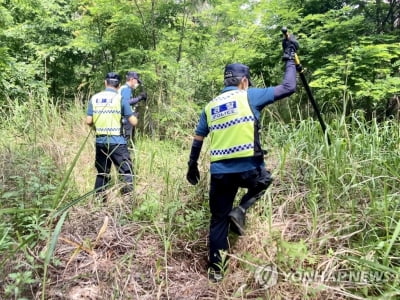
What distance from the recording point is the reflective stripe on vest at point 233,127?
274 centimetres

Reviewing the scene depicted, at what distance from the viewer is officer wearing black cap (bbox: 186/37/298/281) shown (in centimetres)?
275

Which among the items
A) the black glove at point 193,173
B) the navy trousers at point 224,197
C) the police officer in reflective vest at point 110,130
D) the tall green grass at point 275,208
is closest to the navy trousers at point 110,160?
the police officer in reflective vest at point 110,130

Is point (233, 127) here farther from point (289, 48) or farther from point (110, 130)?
point (110, 130)

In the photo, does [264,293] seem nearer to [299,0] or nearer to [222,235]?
[222,235]

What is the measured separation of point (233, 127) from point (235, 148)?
16 cm

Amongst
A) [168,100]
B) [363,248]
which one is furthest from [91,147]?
[363,248]

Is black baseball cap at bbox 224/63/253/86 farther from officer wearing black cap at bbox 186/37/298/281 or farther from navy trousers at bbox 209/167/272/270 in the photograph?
navy trousers at bbox 209/167/272/270

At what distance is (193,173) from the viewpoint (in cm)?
316

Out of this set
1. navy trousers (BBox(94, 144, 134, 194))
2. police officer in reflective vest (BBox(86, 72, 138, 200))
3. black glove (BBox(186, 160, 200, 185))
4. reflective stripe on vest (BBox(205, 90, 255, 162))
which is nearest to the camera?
reflective stripe on vest (BBox(205, 90, 255, 162))

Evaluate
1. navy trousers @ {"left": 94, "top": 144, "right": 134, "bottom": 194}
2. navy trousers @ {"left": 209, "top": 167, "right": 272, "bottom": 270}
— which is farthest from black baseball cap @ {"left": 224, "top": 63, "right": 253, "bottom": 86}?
navy trousers @ {"left": 94, "top": 144, "right": 134, "bottom": 194}

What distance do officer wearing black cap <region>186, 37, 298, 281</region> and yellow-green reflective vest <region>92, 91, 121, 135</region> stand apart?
1.76 metres

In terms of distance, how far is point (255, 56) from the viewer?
681 cm

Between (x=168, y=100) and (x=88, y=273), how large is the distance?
466 centimetres

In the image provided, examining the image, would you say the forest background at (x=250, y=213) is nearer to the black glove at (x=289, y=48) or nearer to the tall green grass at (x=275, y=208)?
the tall green grass at (x=275, y=208)
